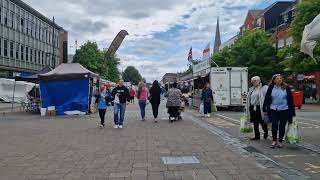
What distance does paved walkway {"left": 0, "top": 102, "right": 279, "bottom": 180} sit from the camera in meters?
8.24

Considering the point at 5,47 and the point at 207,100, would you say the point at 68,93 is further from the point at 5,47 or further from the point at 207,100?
the point at 5,47

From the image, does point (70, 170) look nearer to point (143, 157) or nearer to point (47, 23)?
point (143, 157)

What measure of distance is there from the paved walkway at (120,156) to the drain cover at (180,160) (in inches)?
6.0

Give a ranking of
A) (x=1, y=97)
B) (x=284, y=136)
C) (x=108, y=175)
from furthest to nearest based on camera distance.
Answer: (x=1, y=97) < (x=284, y=136) < (x=108, y=175)

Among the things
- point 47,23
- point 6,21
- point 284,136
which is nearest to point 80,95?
point 284,136

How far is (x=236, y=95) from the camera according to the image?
31094mm

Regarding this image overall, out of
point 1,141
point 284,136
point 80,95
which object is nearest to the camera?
point 284,136

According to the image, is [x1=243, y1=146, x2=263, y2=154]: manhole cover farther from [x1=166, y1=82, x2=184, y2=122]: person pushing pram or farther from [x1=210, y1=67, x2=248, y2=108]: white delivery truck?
[x1=210, y1=67, x2=248, y2=108]: white delivery truck

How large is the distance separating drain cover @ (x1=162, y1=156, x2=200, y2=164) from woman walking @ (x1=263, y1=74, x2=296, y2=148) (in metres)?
2.51

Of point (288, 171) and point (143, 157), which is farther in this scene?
point (143, 157)

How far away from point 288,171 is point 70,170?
11.9 ft

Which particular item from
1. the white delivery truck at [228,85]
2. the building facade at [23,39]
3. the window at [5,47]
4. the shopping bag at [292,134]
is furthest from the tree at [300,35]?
the shopping bag at [292,134]

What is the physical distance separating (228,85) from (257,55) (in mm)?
30666

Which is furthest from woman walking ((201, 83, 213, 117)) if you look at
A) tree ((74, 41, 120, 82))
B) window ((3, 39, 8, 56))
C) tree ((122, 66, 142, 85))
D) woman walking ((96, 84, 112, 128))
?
tree ((122, 66, 142, 85))
